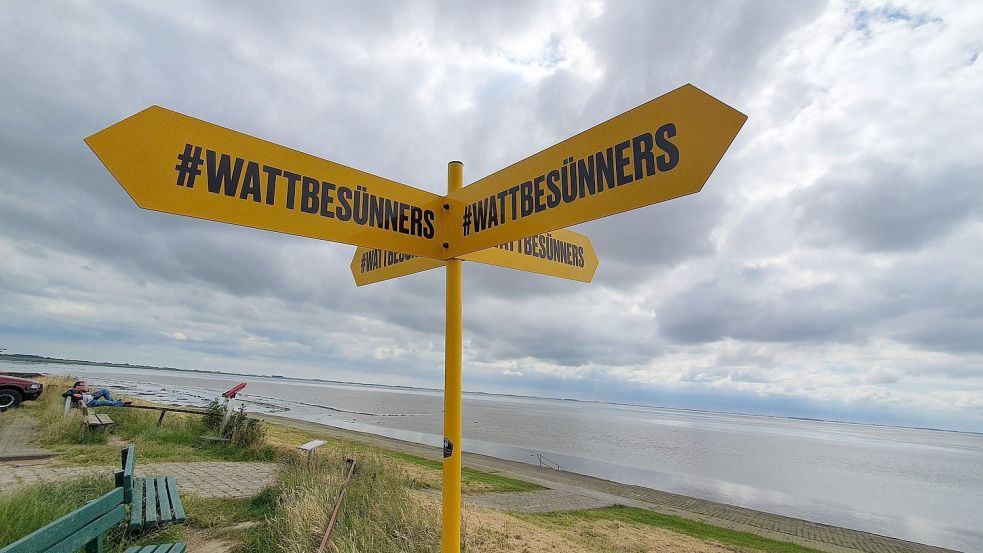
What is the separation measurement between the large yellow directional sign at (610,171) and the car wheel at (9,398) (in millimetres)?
18540

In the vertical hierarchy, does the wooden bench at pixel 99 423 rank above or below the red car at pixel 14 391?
below

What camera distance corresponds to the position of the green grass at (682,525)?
8.45 metres

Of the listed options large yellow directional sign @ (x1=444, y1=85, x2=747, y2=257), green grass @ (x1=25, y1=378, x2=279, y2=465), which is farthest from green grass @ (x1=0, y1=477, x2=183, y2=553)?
Result: large yellow directional sign @ (x1=444, y1=85, x2=747, y2=257)

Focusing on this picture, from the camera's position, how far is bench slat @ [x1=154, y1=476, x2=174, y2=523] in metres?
4.48

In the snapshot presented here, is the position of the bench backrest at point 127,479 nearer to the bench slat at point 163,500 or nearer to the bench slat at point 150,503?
the bench slat at point 150,503

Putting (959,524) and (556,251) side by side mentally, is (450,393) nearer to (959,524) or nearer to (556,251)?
(556,251)

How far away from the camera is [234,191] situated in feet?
5.72

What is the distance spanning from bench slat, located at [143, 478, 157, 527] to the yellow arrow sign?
3308mm

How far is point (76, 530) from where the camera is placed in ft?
7.75

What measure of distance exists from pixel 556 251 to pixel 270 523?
3.95m

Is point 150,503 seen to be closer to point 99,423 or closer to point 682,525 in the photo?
point 99,423

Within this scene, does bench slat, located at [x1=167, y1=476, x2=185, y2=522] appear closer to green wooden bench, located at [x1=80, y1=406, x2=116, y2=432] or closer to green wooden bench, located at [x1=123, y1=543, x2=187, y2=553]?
green wooden bench, located at [x1=123, y1=543, x2=187, y2=553]

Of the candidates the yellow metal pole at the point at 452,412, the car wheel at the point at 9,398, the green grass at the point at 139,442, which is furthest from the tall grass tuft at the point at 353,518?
the car wheel at the point at 9,398

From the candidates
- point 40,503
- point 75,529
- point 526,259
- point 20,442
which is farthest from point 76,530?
point 20,442
